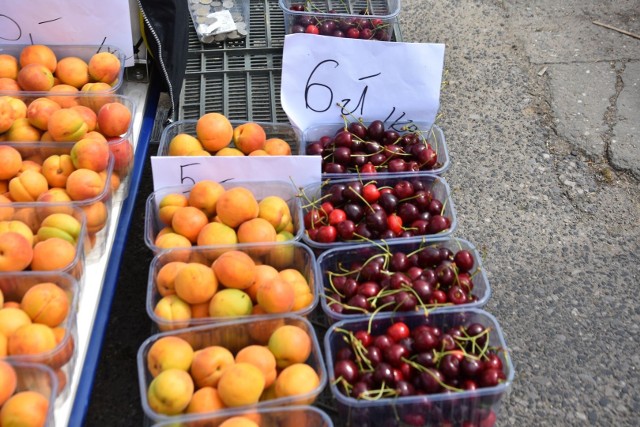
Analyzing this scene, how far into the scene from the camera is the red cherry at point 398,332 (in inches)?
53.3

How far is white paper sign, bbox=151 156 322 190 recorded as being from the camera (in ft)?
5.16

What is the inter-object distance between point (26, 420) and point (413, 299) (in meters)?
0.77

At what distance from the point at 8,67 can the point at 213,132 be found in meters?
0.57

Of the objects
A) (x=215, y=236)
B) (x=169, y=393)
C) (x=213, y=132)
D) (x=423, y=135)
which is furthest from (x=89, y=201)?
(x=423, y=135)

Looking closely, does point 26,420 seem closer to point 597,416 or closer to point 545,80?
point 597,416

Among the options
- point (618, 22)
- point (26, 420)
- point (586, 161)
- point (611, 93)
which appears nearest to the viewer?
point (26, 420)

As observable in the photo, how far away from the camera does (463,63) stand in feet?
9.22

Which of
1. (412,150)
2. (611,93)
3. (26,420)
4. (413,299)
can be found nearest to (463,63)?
(611,93)

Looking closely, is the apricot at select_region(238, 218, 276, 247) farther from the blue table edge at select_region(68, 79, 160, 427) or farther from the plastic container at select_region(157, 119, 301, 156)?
the plastic container at select_region(157, 119, 301, 156)

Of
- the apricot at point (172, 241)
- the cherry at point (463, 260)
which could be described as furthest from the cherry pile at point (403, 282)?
the apricot at point (172, 241)

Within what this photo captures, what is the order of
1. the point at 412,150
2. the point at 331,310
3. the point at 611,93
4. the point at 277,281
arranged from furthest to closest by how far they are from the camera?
the point at 611,93 → the point at 412,150 → the point at 331,310 → the point at 277,281

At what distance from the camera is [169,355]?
3.96ft

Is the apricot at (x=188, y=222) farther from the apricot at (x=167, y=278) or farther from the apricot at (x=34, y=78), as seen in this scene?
the apricot at (x=34, y=78)

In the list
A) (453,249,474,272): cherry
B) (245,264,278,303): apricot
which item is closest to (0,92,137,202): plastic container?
(245,264,278,303): apricot
